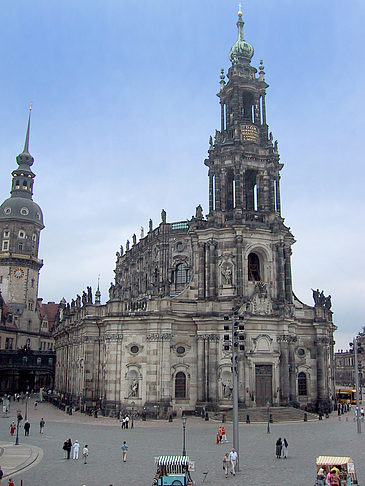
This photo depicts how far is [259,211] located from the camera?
6234cm

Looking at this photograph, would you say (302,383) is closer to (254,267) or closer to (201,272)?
(254,267)

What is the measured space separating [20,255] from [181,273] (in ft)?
158

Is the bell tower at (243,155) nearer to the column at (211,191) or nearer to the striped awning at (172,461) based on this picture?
the column at (211,191)

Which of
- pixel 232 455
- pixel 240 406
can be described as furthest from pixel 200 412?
pixel 232 455

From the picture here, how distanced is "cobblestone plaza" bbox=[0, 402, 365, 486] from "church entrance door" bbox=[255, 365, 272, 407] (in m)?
5.95

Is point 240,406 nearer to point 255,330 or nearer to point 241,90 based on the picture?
point 255,330

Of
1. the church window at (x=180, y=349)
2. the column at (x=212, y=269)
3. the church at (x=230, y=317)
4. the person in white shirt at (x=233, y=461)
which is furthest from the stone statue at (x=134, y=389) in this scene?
the person in white shirt at (x=233, y=461)

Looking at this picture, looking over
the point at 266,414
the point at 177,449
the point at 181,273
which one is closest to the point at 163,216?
the point at 181,273

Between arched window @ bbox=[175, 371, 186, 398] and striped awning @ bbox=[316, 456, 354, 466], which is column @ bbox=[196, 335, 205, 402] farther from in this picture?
striped awning @ bbox=[316, 456, 354, 466]

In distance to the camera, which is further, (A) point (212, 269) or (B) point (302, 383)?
(B) point (302, 383)

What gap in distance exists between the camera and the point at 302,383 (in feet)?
206

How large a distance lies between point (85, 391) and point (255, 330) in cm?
2285

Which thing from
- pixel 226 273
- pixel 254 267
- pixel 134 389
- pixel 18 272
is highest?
pixel 18 272

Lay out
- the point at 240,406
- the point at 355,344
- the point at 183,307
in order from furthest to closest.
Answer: the point at 183,307
the point at 240,406
the point at 355,344
